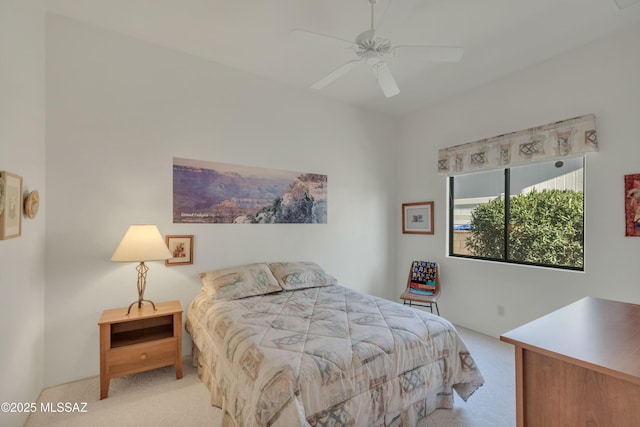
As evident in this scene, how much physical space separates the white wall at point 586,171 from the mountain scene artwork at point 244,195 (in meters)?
1.64

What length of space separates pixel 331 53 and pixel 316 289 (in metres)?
2.32

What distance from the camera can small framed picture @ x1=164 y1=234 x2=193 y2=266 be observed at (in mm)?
2721

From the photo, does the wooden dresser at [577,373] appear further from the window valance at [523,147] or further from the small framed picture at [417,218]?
the small framed picture at [417,218]

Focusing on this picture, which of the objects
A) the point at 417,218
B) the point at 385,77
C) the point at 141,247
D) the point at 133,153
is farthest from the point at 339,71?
the point at 417,218

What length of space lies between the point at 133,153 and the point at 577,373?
10.6 ft

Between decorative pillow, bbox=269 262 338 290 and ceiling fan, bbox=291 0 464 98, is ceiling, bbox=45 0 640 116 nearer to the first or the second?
ceiling fan, bbox=291 0 464 98

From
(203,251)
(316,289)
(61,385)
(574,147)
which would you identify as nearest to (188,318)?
(203,251)

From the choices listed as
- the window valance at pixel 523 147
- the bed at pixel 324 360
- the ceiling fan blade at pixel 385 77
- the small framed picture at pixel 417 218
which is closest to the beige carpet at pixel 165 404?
the bed at pixel 324 360

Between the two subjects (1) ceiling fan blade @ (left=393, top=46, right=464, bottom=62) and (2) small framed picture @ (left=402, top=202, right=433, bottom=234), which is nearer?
(1) ceiling fan blade @ (left=393, top=46, right=464, bottom=62)

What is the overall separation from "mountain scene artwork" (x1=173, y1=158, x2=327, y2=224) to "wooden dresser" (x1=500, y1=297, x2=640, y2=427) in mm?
2541

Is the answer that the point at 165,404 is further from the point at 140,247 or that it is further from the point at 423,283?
the point at 423,283

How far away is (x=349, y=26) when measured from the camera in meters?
2.38

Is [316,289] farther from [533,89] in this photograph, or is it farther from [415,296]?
[533,89]

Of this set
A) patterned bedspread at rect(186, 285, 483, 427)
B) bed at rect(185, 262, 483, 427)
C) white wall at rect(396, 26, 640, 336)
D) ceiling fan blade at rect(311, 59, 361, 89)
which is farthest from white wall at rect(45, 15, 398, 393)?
white wall at rect(396, 26, 640, 336)
